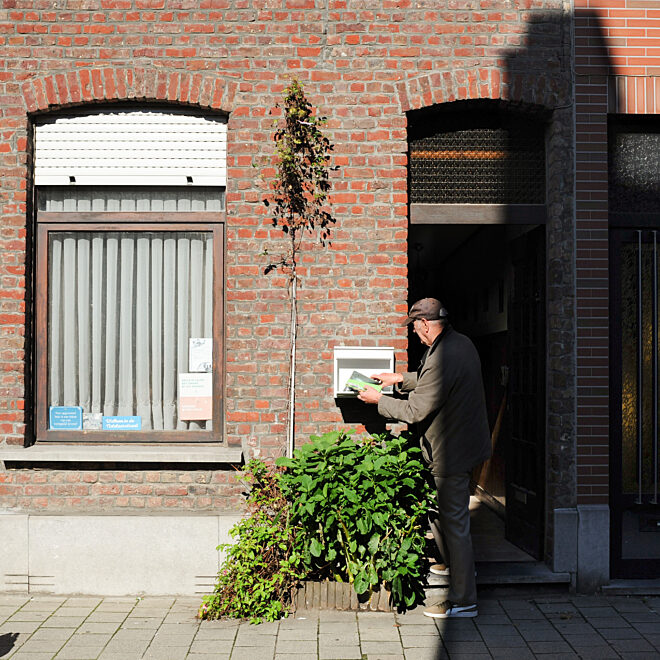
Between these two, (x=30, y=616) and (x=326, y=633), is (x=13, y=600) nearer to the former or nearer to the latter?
(x=30, y=616)

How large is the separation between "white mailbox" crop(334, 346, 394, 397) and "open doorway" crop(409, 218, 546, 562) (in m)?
1.34

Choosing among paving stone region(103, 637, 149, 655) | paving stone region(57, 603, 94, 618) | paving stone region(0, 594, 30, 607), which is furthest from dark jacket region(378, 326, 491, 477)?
paving stone region(0, 594, 30, 607)

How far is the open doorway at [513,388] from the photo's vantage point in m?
6.29

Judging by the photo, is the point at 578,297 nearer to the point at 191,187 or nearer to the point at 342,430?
the point at 342,430

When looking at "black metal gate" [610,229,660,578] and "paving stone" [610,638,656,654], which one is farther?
"black metal gate" [610,229,660,578]

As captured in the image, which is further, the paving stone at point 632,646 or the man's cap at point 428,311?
the man's cap at point 428,311

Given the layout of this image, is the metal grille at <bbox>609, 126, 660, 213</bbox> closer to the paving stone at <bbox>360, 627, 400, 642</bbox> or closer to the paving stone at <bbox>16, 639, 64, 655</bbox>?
the paving stone at <bbox>360, 627, 400, 642</bbox>

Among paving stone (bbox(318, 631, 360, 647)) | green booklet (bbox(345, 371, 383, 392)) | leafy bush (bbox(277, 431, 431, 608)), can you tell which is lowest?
paving stone (bbox(318, 631, 360, 647))

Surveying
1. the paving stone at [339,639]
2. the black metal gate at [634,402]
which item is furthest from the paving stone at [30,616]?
the black metal gate at [634,402]

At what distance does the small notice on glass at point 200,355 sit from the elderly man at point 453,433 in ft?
4.96

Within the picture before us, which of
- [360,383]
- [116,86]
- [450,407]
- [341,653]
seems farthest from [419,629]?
[116,86]

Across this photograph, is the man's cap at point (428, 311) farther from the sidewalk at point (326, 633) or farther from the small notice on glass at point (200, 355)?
the sidewalk at point (326, 633)

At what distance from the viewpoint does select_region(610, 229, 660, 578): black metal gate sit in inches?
239

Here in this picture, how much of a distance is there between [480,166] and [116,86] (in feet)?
9.55
